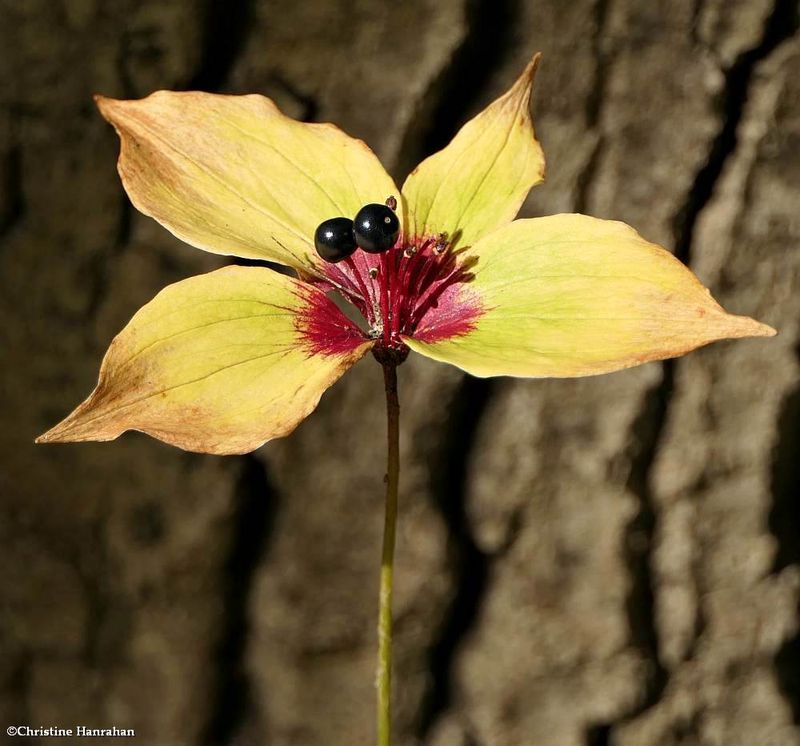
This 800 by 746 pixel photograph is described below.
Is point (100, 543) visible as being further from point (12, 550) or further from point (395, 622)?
point (395, 622)

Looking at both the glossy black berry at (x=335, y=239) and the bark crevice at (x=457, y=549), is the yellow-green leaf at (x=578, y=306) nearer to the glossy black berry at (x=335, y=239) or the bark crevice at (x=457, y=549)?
the glossy black berry at (x=335, y=239)

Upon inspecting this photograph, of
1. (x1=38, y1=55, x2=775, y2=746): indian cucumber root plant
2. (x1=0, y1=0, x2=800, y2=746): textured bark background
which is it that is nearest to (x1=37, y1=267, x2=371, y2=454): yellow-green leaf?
(x1=38, y1=55, x2=775, y2=746): indian cucumber root plant

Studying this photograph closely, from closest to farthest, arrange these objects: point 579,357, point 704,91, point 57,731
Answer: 1. point 579,357
2. point 704,91
3. point 57,731

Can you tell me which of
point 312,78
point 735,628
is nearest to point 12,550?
point 312,78

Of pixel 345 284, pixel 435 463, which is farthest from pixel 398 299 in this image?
pixel 435 463

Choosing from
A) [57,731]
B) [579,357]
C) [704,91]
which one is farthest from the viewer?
[57,731]

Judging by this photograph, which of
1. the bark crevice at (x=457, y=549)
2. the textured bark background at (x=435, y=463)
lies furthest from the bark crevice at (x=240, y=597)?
the bark crevice at (x=457, y=549)

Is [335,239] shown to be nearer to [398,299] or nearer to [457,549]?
[398,299]
